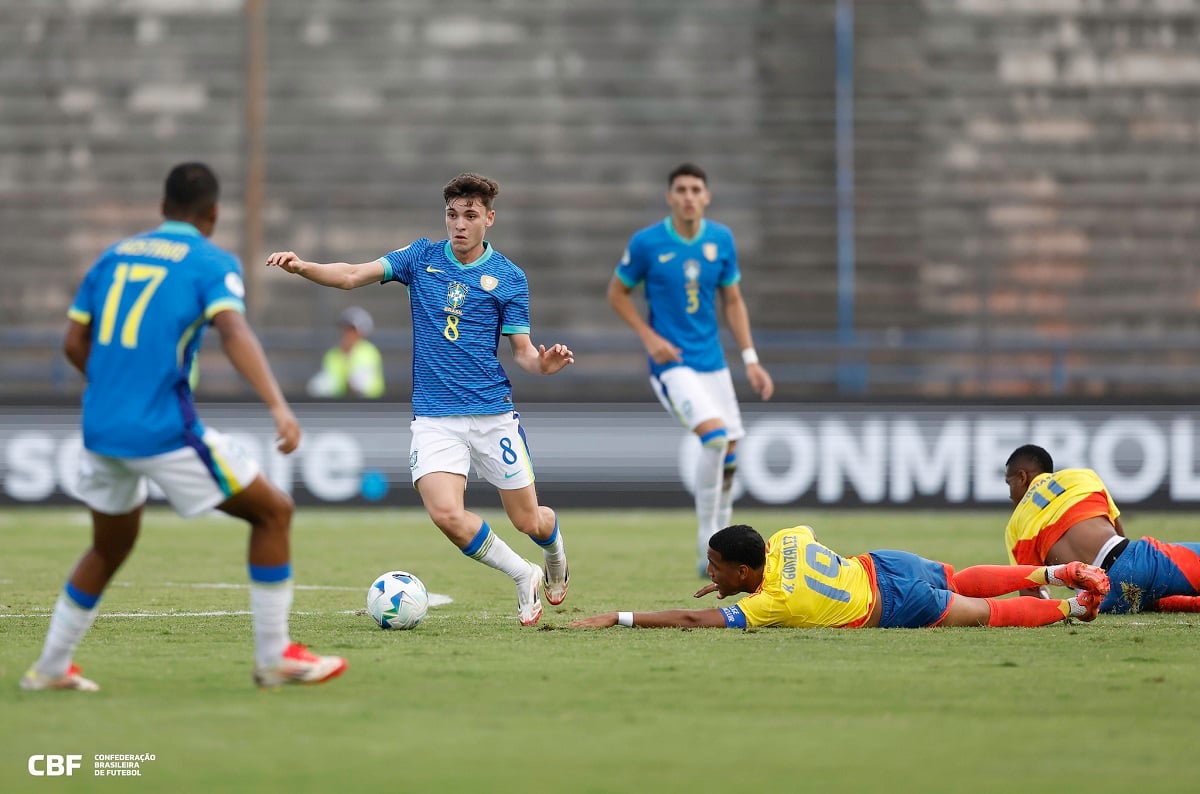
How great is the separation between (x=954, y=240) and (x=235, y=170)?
10197 millimetres

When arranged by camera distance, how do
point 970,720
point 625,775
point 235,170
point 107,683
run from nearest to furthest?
point 625,775, point 970,720, point 107,683, point 235,170

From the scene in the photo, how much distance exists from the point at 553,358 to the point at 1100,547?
9.68ft

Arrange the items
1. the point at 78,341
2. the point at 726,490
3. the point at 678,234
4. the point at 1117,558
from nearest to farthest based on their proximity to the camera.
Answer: the point at 78,341 → the point at 1117,558 → the point at 726,490 → the point at 678,234

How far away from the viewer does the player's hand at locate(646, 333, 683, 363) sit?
11.0 meters

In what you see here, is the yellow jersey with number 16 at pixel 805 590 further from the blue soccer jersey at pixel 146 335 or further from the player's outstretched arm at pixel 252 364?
the blue soccer jersey at pixel 146 335

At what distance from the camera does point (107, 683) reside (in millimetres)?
6203

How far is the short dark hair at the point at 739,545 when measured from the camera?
7418mm

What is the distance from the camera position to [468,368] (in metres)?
8.23

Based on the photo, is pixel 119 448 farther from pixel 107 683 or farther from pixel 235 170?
pixel 235 170

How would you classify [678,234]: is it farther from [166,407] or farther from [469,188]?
[166,407]

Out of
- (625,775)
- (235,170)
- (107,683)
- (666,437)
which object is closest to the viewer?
(625,775)

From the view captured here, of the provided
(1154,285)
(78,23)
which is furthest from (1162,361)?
(78,23)

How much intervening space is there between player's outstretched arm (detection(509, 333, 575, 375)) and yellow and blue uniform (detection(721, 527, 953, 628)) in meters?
1.32

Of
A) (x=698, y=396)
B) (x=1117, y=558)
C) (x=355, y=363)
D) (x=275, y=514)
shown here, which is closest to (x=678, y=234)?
(x=698, y=396)
